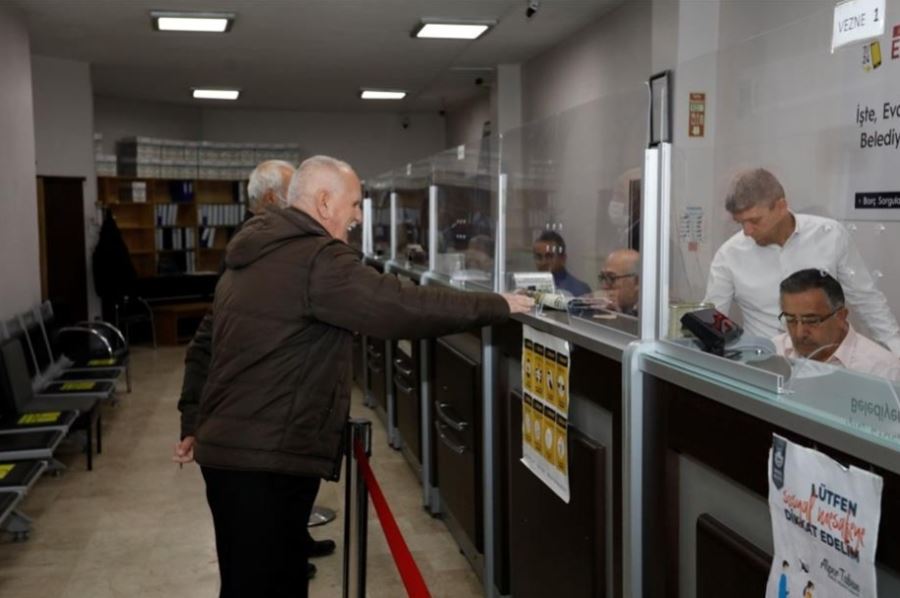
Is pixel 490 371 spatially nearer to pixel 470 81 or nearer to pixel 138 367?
pixel 138 367

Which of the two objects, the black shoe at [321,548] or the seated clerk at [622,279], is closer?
the seated clerk at [622,279]

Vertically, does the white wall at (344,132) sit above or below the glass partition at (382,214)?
above

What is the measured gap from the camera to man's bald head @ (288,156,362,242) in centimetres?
231

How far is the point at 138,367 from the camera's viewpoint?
8.62 meters

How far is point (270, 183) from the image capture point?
11.1ft

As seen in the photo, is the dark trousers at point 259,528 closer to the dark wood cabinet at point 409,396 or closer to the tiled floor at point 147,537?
the tiled floor at point 147,537

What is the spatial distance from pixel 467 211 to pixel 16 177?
3.98m

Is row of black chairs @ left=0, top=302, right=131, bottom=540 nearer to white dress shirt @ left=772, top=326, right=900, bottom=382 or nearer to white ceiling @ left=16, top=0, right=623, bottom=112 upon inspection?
white ceiling @ left=16, top=0, right=623, bottom=112

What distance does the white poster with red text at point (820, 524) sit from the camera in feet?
3.97

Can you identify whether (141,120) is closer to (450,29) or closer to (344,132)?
(344,132)

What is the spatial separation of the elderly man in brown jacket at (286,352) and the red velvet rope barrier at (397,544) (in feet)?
0.55

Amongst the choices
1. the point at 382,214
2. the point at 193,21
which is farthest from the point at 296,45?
the point at 382,214

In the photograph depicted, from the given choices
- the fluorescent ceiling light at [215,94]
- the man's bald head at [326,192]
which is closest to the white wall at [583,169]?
the man's bald head at [326,192]

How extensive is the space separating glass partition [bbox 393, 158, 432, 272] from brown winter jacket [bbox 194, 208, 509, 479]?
91.0 inches
